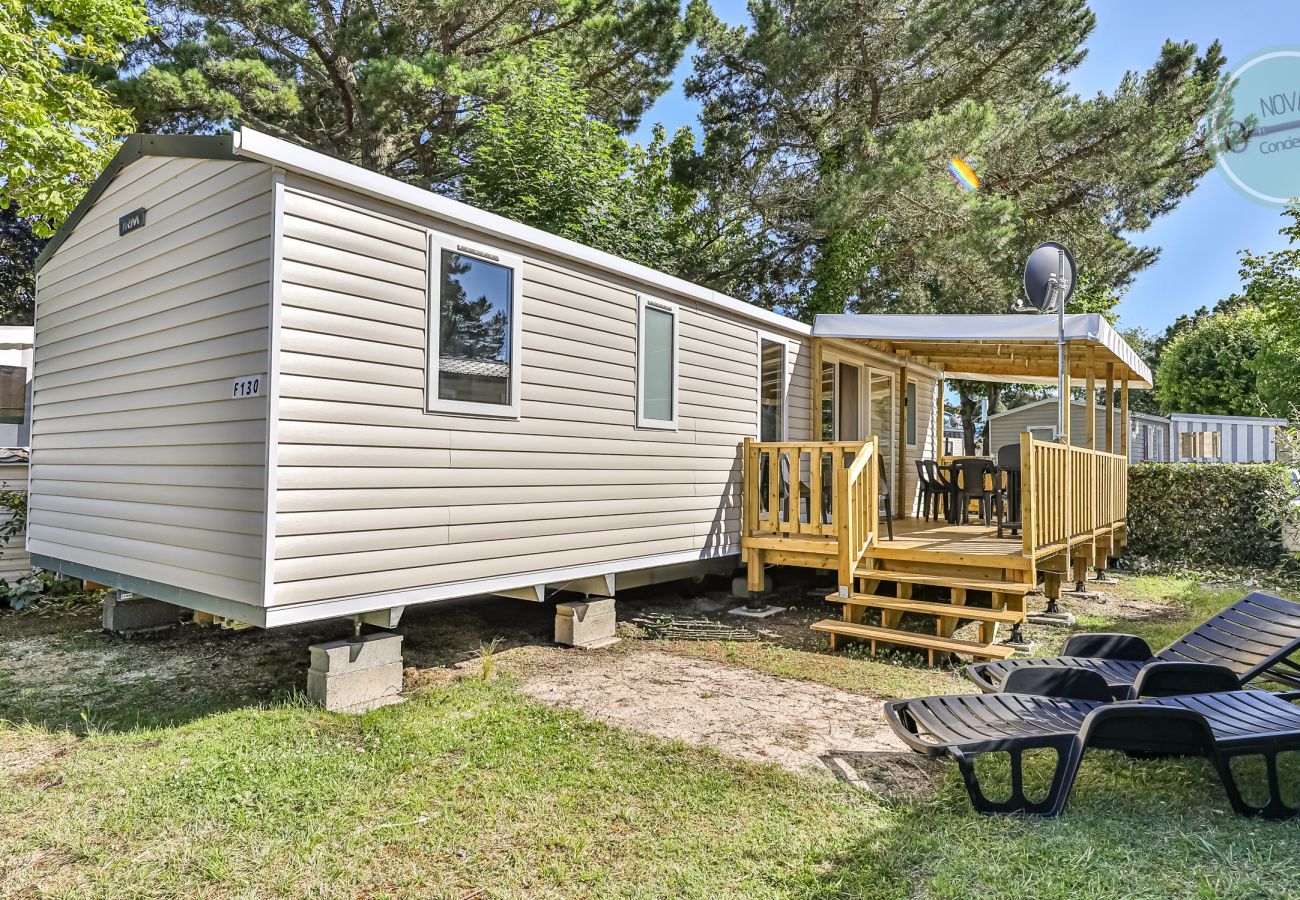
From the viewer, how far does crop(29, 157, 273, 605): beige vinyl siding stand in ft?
12.8

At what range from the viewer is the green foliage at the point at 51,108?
802 cm

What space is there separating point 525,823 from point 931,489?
7.24 metres

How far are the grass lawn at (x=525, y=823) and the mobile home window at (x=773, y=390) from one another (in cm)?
449

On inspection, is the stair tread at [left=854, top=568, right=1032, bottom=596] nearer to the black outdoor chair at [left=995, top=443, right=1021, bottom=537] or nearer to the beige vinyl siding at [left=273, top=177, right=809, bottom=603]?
the beige vinyl siding at [left=273, top=177, right=809, bottom=603]

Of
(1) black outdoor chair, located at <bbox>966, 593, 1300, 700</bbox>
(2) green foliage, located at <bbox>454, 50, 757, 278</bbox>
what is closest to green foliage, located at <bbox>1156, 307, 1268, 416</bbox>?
(2) green foliage, located at <bbox>454, 50, 757, 278</bbox>

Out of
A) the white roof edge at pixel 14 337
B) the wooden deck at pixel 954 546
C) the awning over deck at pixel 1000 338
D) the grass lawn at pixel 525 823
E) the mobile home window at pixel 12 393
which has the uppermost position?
the awning over deck at pixel 1000 338

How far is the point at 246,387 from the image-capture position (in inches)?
152

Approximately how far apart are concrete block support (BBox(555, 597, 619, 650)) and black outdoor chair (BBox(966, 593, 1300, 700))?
2748 mm

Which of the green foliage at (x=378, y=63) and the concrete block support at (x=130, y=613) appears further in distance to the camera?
the green foliage at (x=378, y=63)

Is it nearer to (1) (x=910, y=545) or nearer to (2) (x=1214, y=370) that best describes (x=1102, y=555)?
(1) (x=910, y=545)

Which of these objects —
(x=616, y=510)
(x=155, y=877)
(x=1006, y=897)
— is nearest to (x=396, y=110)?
(x=616, y=510)

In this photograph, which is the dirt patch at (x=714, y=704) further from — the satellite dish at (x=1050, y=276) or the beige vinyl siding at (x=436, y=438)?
the satellite dish at (x=1050, y=276)

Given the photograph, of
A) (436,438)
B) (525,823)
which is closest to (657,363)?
(436,438)

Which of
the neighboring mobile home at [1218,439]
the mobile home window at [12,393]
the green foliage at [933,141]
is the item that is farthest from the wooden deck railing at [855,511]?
the neighboring mobile home at [1218,439]
